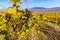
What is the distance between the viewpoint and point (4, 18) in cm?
816

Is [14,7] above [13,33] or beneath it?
above

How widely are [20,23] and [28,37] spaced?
1634 mm

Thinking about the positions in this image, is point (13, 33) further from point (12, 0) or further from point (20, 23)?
point (12, 0)

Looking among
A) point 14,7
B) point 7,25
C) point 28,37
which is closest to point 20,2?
point 14,7

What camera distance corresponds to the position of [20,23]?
8.13 meters

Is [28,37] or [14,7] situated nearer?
[14,7]

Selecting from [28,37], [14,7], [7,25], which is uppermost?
[14,7]

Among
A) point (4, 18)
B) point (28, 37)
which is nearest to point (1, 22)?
point (4, 18)

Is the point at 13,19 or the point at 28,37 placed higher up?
the point at 13,19

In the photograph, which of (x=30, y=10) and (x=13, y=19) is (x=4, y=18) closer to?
(x=13, y=19)

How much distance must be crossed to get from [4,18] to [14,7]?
0.48 metres

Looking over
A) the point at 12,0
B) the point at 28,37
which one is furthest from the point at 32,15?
the point at 28,37

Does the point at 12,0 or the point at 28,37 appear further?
the point at 28,37

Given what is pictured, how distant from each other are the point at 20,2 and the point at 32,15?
577 millimetres
